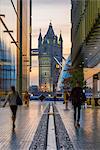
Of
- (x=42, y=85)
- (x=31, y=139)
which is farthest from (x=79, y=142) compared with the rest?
(x=42, y=85)

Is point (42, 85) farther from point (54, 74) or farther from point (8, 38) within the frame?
point (8, 38)

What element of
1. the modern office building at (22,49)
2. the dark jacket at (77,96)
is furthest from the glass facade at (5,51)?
the dark jacket at (77,96)

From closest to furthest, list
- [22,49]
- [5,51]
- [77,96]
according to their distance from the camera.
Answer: [77,96]
[5,51]
[22,49]

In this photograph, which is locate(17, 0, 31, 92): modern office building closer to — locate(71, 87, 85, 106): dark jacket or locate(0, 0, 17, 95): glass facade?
locate(0, 0, 17, 95): glass facade

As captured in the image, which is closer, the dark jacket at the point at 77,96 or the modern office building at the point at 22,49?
the dark jacket at the point at 77,96

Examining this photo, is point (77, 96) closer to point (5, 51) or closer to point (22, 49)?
point (5, 51)

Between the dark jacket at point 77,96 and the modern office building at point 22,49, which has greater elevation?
the modern office building at point 22,49

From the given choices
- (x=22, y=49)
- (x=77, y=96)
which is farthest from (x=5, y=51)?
(x=22, y=49)

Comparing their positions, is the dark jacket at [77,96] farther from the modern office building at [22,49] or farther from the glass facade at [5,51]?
the modern office building at [22,49]

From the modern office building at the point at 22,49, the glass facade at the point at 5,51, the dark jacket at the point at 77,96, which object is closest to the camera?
the dark jacket at the point at 77,96

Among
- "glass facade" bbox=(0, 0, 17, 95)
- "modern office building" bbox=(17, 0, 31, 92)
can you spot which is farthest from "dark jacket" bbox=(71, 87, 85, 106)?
"modern office building" bbox=(17, 0, 31, 92)

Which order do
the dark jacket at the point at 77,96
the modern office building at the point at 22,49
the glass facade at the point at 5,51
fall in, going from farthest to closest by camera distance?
the modern office building at the point at 22,49 < the glass facade at the point at 5,51 < the dark jacket at the point at 77,96

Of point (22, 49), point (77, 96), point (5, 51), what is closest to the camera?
point (77, 96)

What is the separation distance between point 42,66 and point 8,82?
145 metres
